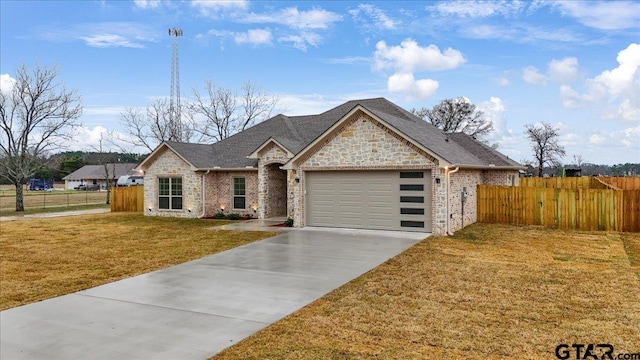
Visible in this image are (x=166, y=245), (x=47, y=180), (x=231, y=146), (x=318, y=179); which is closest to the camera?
(x=166, y=245)

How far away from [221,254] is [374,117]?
7.94 meters

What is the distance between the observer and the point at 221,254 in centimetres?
1215

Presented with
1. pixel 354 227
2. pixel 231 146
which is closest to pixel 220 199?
pixel 231 146

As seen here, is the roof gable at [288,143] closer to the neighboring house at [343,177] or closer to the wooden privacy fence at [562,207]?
the neighboring house at [343,177]

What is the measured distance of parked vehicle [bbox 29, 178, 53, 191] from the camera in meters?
78.2

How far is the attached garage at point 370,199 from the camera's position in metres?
15.7

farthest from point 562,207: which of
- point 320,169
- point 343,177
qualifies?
point 320,169

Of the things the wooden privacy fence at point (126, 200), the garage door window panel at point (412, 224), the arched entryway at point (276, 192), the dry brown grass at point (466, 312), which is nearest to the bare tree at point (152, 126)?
the wooden privacy fence at point (126, 200)

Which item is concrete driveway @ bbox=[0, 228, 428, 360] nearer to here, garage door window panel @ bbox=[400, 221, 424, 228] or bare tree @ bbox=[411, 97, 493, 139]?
garage door window panel @ bbox=[400, 221, 424, 228]

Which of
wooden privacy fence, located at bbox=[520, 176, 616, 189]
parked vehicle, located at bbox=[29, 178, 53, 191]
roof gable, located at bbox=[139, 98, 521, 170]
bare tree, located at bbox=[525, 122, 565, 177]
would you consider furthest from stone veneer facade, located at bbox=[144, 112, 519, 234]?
parked vehicle, located at bbox=[29, 178, 53, 191]

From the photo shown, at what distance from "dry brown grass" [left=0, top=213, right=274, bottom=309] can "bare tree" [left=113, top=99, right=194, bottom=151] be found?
2650cm

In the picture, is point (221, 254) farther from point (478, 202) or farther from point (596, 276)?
point (478, 202)

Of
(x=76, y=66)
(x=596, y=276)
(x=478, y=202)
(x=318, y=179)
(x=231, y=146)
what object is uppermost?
(x=76, y=66)

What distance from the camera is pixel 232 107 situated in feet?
157
